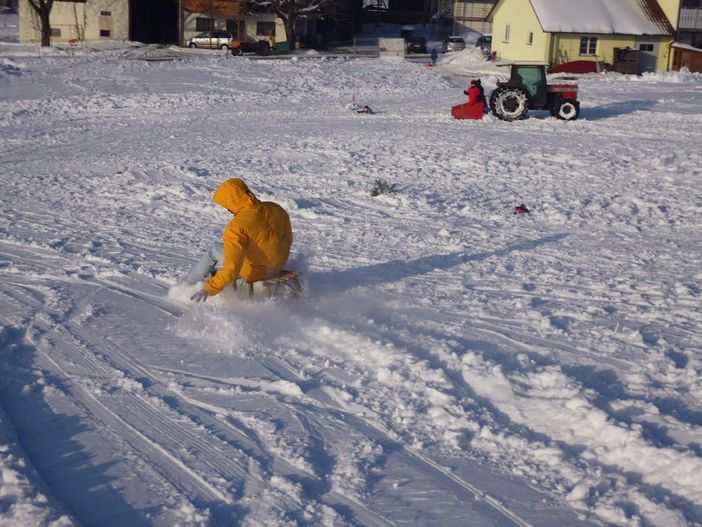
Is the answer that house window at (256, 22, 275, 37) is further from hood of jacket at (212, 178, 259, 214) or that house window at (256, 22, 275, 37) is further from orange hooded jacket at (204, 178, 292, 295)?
hood of jacket at (212, 178, 259, 214)

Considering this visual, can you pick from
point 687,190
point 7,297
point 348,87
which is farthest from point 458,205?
point 348,87

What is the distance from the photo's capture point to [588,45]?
35.9m

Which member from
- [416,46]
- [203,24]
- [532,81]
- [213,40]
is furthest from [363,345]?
[203,24]

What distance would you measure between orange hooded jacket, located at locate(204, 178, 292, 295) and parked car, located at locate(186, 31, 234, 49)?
133 ft

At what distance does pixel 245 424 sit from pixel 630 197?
27.3ft

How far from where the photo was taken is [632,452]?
15.3ft

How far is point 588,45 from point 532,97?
1836cm

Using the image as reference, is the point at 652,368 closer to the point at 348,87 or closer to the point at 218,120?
the point at 218,120

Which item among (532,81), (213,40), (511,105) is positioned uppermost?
(213,40)

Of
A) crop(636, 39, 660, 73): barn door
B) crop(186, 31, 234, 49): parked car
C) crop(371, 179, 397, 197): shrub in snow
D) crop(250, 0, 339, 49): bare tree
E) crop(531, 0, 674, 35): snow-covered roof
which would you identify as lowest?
crop(371, 179, 397, 197): shrub in snow

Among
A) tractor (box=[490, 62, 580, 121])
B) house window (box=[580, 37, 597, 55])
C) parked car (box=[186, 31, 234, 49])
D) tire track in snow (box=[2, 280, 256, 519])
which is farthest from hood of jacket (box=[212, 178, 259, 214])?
parked car (box=[186, 31, 234, 49])

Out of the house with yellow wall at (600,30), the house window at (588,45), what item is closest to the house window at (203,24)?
the house with yellow wall at (600,30)

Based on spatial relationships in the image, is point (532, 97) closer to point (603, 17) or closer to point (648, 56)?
point (603, 17)

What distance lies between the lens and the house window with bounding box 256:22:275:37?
4888 centimetres
